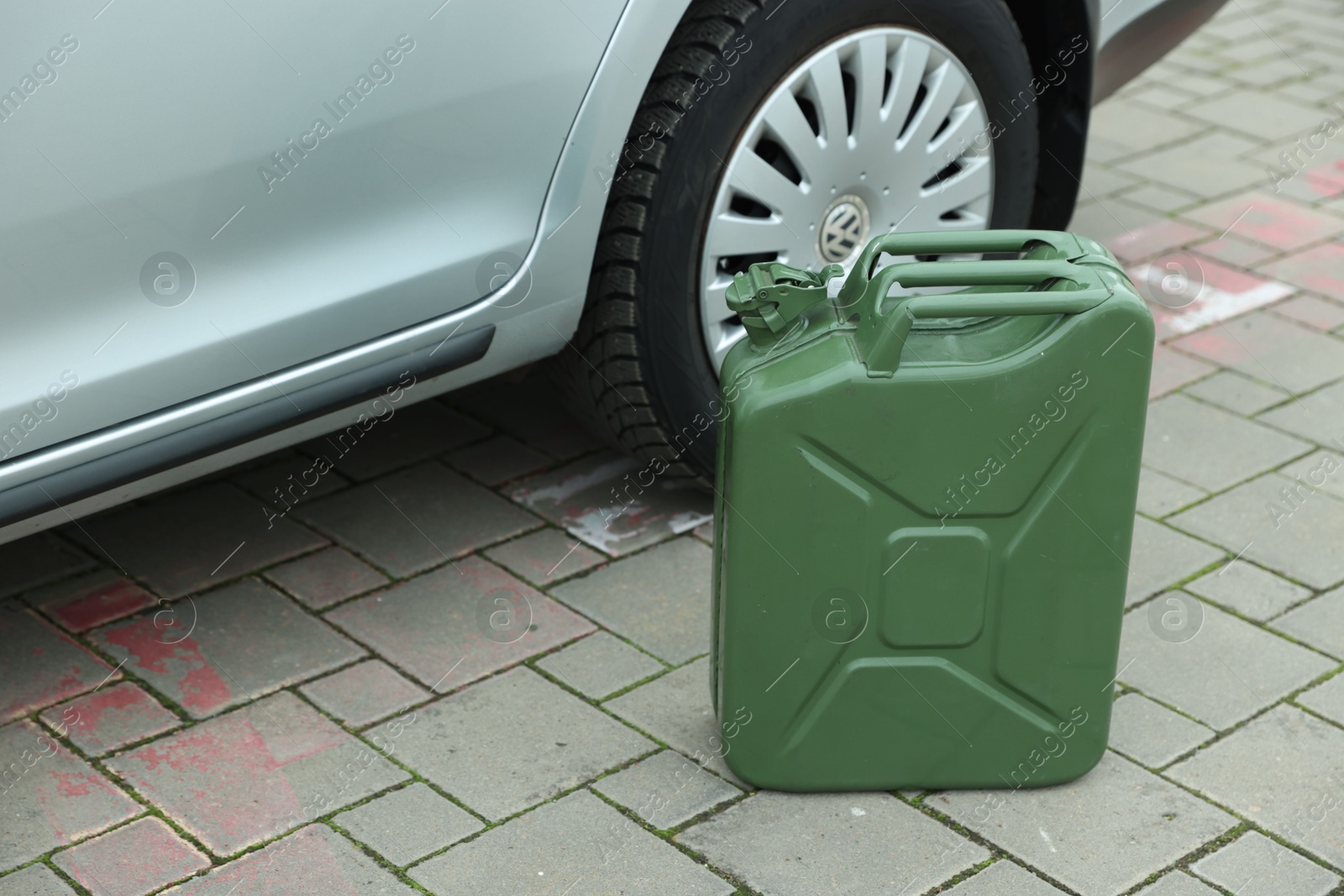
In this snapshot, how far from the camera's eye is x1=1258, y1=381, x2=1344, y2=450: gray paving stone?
3436 mm

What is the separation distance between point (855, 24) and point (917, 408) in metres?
1.08

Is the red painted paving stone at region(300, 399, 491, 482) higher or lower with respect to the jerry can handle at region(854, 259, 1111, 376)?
lower

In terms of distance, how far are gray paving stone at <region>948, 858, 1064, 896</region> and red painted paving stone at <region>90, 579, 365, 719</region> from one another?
3.70 ft

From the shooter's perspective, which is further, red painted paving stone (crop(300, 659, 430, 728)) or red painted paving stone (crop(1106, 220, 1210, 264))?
red painted paving stone (crop(1106, 220, 1210, 264))

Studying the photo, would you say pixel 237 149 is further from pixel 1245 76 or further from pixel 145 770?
pixel 1245 76

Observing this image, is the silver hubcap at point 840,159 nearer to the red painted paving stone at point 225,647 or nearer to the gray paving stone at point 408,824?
the red painted paving stone at point 225,647

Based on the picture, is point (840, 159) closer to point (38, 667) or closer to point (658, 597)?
point (658, 597)

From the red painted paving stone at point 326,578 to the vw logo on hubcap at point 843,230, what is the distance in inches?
41.9

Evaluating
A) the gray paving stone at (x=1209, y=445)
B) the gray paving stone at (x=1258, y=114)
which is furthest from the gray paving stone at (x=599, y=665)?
the gray paving stone at (x=1258, y=114)

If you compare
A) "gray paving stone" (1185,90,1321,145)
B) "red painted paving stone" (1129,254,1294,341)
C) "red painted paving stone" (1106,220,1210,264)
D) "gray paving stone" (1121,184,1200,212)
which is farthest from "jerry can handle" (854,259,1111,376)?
"gray paving stone" (1185,90,1321,145)

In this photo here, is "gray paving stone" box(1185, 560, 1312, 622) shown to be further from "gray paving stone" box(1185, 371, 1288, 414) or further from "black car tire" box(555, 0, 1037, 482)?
"black car tire" box(555, 0, 1037, 482)

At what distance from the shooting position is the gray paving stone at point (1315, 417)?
11.3 feet

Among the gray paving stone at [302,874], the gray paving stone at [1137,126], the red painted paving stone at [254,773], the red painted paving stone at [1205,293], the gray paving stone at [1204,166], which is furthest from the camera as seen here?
the gray paving stone at [1137,126]

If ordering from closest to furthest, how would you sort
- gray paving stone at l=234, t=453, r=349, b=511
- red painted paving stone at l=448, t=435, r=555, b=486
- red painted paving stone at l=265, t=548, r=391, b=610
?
red painted paving stone at l=265, t=548, r=391, b=610
gray paving stone at l=234, t=453, r=349, b=511
red painted paving stone at l=448, t=435, r=555, b=486
